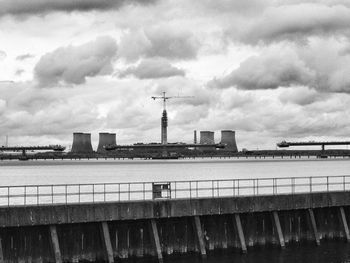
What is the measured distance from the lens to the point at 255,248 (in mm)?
45969

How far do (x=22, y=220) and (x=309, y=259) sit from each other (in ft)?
65.2

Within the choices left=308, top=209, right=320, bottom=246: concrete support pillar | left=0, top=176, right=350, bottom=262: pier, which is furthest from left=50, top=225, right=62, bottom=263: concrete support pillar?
left=308, top=209, right=320, bottom=246: concrete support pillar

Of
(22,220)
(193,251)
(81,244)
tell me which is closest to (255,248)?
(193,251)

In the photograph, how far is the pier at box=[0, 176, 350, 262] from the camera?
38.6 m

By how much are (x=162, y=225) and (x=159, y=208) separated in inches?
71.3

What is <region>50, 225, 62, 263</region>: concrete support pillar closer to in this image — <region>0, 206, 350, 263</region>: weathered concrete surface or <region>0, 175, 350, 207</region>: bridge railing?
<region>0, 206, 350, 263</region>: weathered concrete surface

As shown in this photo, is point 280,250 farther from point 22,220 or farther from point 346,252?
point 22,220

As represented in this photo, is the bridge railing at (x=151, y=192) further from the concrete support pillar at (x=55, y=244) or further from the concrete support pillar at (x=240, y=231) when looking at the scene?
the concrete support pillar at (x=240, y=231)

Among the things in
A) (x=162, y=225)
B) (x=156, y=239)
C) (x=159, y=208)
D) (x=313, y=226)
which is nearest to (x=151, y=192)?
(x=313, y=226)

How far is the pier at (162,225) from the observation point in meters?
38.6

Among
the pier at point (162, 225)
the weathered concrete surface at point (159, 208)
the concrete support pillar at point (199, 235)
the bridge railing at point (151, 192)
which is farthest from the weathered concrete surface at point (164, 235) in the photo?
the bridge railing at point (151, 192)

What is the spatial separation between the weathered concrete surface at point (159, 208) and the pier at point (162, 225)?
6 cm

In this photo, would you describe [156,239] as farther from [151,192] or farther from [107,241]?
[151,192]

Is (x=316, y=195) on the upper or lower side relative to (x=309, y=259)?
upper
